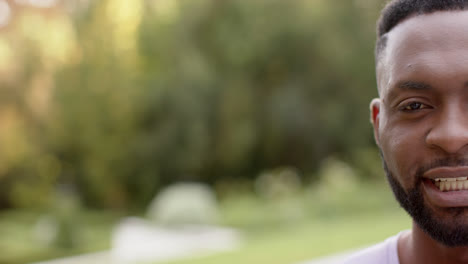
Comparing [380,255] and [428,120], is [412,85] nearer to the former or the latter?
[428,120]

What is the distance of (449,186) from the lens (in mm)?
894

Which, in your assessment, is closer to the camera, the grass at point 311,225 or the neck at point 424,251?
the neck at point 424,251

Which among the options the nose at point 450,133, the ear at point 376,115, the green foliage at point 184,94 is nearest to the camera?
the nose at point 450,133

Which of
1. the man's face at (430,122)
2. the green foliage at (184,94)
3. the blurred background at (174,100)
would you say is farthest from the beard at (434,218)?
the green foliage at (184,94)

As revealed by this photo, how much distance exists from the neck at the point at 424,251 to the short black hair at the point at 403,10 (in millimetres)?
374

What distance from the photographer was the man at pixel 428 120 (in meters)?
0.89

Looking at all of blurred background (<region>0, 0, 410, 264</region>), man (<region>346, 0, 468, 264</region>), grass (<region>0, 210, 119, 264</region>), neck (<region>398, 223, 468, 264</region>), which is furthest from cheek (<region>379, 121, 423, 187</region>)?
blurred background (<region>0, 0, 410, 264</region>)

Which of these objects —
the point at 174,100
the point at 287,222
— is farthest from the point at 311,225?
the point at 174,100

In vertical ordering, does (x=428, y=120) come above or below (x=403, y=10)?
below

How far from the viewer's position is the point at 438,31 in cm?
94

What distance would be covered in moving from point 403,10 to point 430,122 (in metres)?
0.24

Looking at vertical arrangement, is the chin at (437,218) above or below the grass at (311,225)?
below

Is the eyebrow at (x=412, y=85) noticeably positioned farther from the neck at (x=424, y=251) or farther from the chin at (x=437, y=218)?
the neck at (x=424, y=251)

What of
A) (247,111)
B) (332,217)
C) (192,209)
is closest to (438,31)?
(192,209)
